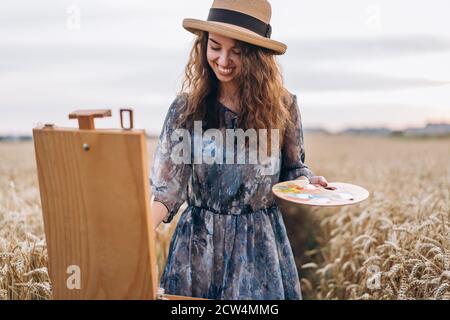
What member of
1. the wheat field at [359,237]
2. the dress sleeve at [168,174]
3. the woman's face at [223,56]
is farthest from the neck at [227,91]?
the wheat field at [359,237]

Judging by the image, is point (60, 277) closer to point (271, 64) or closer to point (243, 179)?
point (243, 179)

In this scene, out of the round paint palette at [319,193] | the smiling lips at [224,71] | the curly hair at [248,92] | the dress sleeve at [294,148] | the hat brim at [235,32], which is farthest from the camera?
the dress sleeve at [294,148]

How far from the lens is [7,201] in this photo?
3848mm

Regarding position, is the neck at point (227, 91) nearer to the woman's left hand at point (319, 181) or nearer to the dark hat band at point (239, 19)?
the dark hat band at point (239, 19)

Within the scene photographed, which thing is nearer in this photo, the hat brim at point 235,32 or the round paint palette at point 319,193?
the round paint palette at point 319,193

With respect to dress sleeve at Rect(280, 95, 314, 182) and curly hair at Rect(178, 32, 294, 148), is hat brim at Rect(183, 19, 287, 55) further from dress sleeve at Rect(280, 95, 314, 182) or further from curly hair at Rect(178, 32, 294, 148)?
dress sleeve at Rect(280, 95, 314, 182)

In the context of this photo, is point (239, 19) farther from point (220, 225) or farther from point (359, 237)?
point (359, 237)

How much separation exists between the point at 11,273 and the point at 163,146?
1.17 meters

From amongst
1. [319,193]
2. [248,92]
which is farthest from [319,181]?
[248,92]

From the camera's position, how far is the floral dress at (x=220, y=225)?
2.22 m

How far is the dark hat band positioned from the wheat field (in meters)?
1.54

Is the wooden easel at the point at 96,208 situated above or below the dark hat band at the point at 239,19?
below

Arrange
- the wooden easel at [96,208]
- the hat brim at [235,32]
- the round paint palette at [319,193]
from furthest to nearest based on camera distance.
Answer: the hat brim at [235,32] → the round paint palette at [319,193] → the wooden easel at [96,208]
